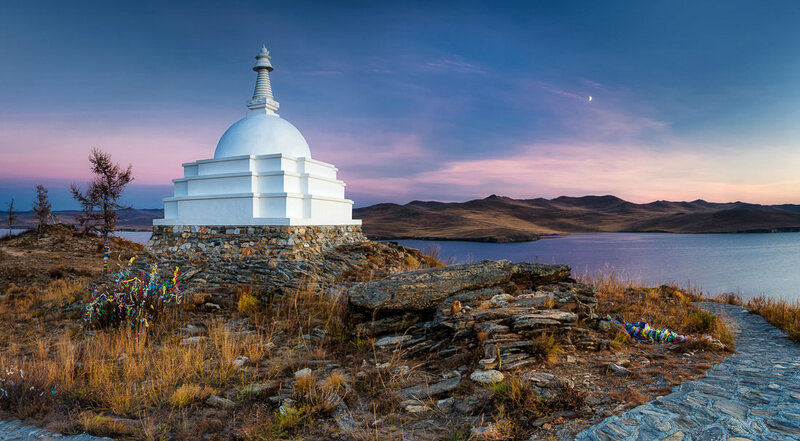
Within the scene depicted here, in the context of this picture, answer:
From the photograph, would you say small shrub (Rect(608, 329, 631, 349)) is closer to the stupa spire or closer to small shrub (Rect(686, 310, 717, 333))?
small shrub (Rect(686, 310, 717, 333))

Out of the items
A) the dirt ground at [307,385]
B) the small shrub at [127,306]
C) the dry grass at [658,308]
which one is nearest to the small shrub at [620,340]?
the dirt ground at [307,385]

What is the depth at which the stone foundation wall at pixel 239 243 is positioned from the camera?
13.2 meters

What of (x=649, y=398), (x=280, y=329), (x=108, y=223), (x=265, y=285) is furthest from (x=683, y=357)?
(x=108, y=223)

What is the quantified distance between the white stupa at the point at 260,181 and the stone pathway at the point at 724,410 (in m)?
11.5

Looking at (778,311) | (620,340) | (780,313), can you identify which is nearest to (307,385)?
(620,340)

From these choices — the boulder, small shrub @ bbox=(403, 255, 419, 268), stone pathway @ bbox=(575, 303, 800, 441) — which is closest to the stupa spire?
small shrub @ bbox=(403, 255, 419, 268)

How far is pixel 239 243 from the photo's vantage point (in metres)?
13.7

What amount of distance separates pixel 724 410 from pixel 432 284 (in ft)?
15.0

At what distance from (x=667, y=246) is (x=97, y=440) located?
49869 millimetres

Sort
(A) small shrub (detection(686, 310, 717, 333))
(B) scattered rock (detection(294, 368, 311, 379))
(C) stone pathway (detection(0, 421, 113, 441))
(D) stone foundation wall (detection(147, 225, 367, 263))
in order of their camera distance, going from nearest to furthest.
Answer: (C) stone pathway (detection(0, 421, 113, 441)) → (B) scattered rock (detection(294, 368, 311, 379)) → (A) small shrub (detection(686, 310, 717, 333)) → (D) stone foundation wall (detection(147, 225, 367, 263))

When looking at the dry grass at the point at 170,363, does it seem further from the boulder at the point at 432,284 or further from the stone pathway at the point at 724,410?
the stone pathway at the point at 724,410

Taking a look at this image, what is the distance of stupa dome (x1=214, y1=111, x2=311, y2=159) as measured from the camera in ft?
51.5

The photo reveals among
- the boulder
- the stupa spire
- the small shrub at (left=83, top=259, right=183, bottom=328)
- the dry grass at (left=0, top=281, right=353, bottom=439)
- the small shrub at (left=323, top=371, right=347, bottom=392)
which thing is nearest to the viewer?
the dry grass at (left=0, top=281, right=353, bottom=439)

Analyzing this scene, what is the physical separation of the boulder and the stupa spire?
11.9 m
